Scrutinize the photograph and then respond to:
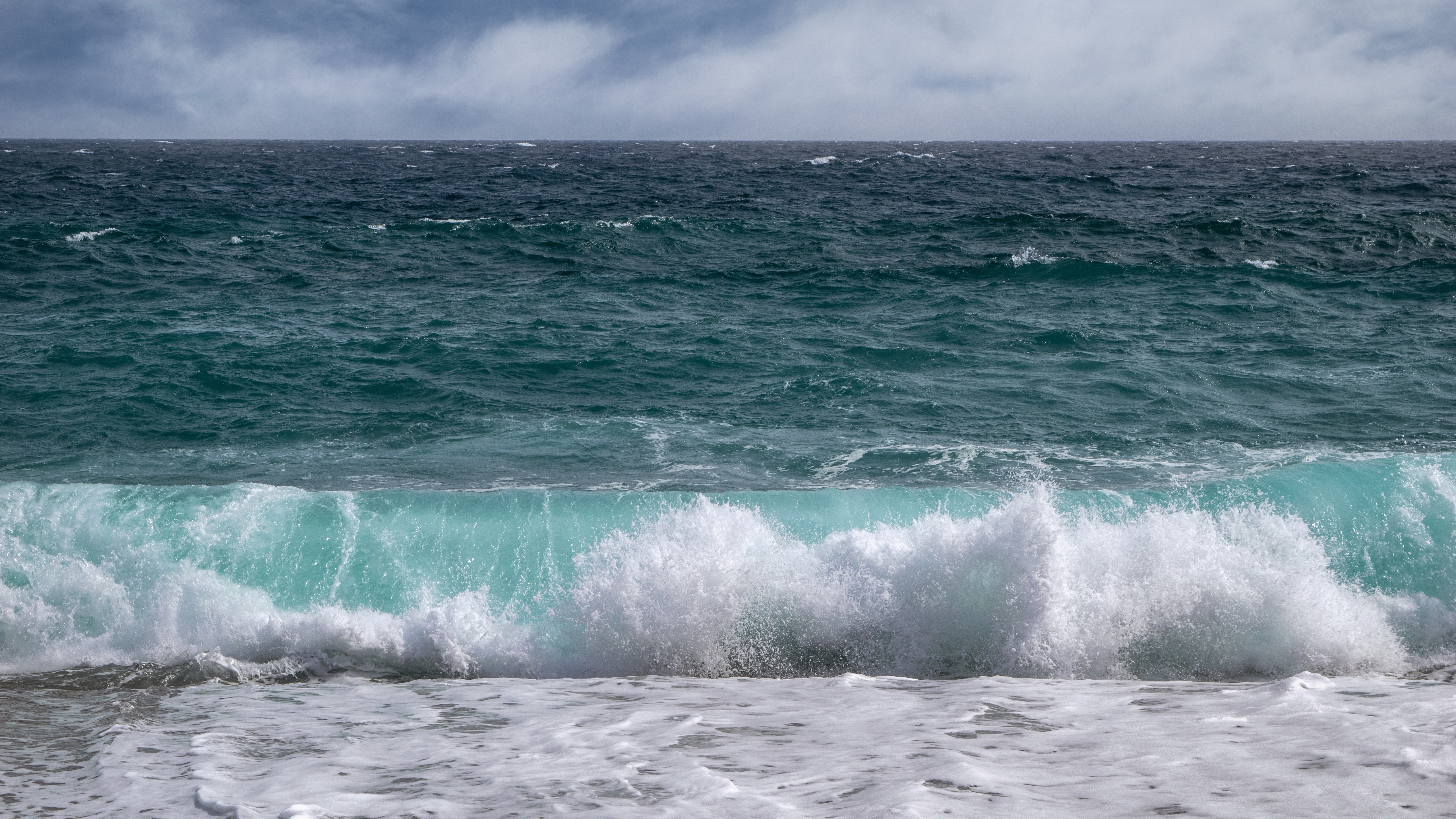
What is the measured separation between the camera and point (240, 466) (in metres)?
10.6

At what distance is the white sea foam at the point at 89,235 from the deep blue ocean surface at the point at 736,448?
0.62ft

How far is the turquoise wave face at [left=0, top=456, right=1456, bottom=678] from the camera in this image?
693cm

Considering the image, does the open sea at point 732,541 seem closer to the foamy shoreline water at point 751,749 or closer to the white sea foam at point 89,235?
the foamy shoreline water at point 751,749

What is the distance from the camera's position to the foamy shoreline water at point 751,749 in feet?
13.3

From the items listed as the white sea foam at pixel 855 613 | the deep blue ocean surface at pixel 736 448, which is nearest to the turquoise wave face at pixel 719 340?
the deep blue ocean surface at pixel 736 448

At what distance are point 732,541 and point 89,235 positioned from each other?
25641 mm

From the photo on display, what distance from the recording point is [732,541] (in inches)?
308

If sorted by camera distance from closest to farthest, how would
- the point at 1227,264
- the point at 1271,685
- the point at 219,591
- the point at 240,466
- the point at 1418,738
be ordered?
the point at 1418,738 → the point at 1271,685 → the point at 219,591 → the point at 240,466 → the point at 1227,264

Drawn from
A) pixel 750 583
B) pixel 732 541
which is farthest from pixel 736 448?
pixel 750 583

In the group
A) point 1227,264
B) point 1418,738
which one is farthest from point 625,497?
point 1227,264

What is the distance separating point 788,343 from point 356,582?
9259 millimetres

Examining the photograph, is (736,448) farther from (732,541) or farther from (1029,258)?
(1029,258)

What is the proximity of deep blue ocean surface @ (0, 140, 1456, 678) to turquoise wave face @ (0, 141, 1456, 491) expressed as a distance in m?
0.10

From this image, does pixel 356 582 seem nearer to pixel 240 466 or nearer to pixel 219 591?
pixel 219 591
